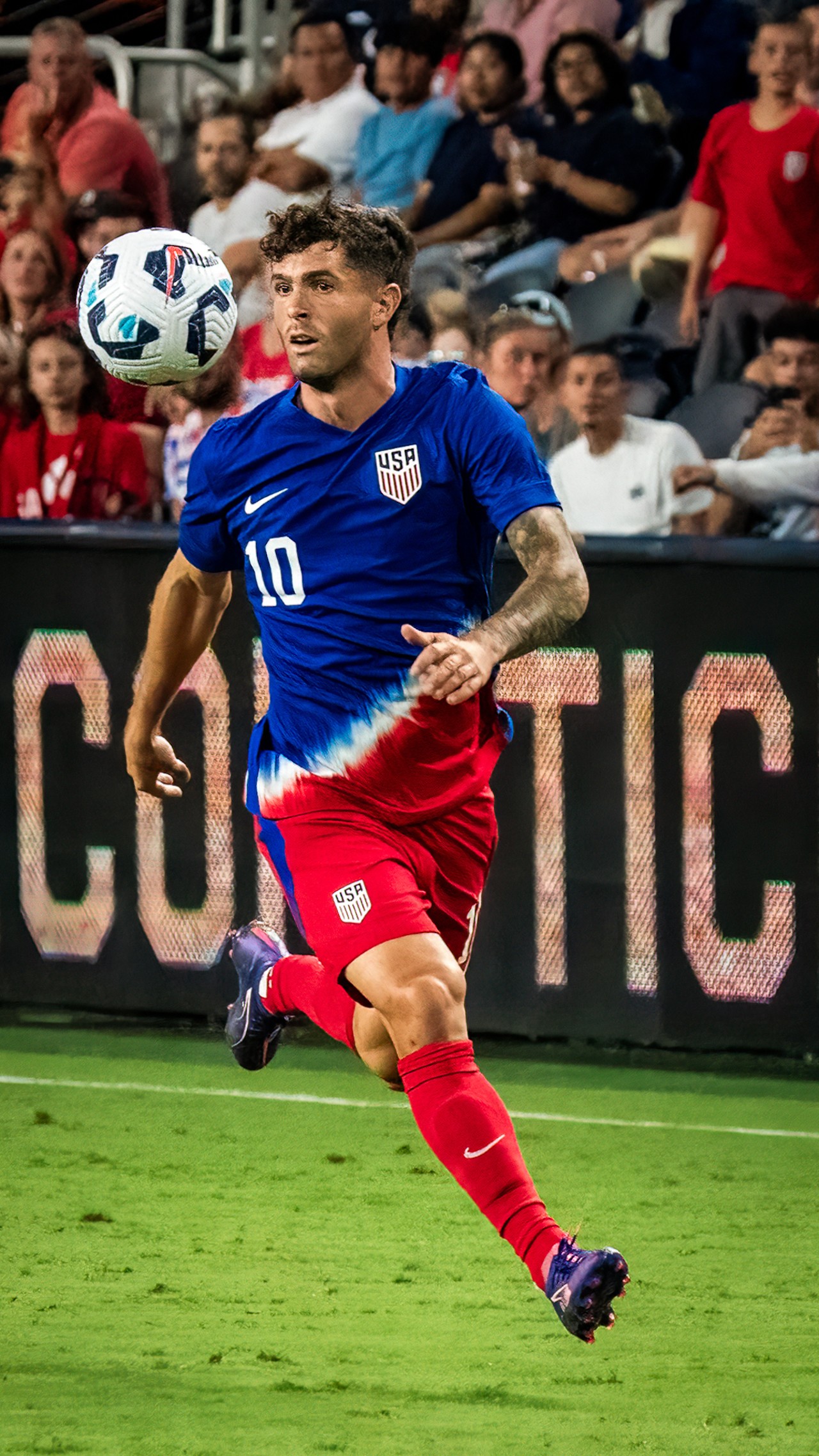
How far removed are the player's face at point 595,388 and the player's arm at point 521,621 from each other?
415cm

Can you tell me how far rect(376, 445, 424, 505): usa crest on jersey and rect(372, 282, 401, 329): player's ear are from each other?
0.28m

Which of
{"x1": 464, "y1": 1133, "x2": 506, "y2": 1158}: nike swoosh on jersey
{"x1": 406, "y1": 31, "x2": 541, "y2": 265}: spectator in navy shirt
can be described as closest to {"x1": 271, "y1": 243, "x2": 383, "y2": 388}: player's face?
{"x1": 464, "y1": 1133, "x2": 506, "y2": 1158}: nike swoosh on jersey

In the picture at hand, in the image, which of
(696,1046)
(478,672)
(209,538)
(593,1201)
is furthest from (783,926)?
(478,672)

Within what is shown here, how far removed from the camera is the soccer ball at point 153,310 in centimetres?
462

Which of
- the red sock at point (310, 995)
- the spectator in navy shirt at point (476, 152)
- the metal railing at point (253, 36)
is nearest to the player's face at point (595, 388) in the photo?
the spectator in navy shirt at point (476, 152)

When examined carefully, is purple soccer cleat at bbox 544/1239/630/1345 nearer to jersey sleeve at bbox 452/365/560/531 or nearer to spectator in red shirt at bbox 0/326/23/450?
jersey sleeve at bbox 452/365/560/531

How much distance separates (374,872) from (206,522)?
917mm

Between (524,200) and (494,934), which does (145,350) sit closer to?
(494,934)

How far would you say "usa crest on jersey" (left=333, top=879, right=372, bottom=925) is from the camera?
3.78 metres

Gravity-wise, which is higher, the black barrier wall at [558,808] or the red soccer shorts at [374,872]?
the red soccer shorts at [374,872]

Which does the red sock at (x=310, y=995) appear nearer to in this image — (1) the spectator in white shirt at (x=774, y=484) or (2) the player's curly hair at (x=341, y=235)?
(2) the player's curly hair at (x=341, y=235)

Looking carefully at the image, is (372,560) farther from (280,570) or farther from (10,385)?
(10,385)

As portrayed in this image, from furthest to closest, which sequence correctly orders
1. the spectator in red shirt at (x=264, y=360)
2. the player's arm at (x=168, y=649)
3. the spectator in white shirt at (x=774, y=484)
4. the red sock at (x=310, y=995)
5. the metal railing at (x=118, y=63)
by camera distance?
1. the metal railing at (x=118, y=63)
2. the spectator in red shirt at (x=264, y=360)
3. the spectator in white shirt at (x=774, y=484)
4. the player's arm at (x=168, y=649)
5. the red sock at (x=310, y=995)

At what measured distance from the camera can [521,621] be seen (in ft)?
11.6
